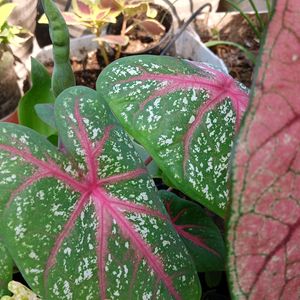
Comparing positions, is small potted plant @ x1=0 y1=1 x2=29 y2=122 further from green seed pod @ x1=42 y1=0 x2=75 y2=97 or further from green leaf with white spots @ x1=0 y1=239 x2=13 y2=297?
green leaf with white spots @ x1=0 y1=239 x2=13 y2=297

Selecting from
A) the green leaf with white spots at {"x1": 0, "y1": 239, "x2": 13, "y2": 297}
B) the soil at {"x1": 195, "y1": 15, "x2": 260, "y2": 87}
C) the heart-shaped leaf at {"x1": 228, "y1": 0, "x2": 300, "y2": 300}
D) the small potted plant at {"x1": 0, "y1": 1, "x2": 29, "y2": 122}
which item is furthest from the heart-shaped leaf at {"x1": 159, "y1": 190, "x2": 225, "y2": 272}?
the soil at {"x1": 195, "y1": 15, "x2": 260, "y2": 87}

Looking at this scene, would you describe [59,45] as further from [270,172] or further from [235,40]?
[235,40]

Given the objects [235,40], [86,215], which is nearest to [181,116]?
[86,215]

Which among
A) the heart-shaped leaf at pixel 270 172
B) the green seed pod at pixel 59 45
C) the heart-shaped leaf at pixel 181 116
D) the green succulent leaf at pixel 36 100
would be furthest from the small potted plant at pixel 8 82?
the heart-shaped leaf at pixel 270 172

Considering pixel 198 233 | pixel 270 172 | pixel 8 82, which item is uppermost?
pixel 270 172

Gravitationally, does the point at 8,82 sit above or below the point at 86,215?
below

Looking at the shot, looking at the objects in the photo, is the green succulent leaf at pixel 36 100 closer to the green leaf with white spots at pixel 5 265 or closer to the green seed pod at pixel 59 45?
the green seed pod at pixel 59 45

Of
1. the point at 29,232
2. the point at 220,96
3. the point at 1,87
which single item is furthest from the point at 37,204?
the point at 1,87

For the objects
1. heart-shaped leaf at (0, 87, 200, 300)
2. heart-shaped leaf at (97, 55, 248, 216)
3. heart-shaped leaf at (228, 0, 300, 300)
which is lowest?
heart-shaped leaf at (0, 87, 200, 300)
